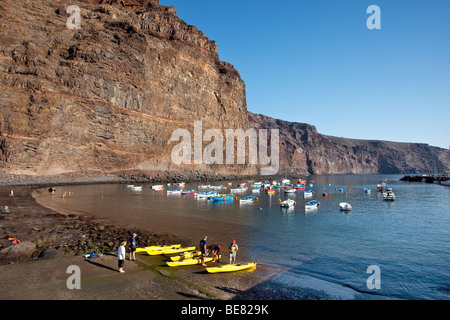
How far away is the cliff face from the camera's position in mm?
66562

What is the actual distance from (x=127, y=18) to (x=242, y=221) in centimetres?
10105

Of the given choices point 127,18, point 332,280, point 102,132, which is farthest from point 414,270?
point 127,18

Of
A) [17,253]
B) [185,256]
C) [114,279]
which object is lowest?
[185,256]

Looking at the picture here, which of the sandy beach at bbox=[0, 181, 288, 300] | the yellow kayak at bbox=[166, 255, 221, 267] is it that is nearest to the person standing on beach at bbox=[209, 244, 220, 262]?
the yellow kayak at bbox=[166, 255, 221, 267]

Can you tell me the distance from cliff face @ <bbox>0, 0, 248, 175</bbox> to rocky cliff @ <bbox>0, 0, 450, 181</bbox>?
0.81 feet

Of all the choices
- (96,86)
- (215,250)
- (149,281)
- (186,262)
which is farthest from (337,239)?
(96,86)

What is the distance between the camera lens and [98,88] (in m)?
80.6

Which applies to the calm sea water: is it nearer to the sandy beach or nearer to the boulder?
the sandy beach

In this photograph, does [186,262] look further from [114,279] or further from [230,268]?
[114,279]

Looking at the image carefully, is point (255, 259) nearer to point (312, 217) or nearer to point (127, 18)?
point (312, 217)

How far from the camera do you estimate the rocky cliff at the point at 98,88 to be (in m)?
66.6

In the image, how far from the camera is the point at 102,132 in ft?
261

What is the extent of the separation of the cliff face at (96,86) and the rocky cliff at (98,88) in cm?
Answer: 25

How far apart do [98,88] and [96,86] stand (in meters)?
0.77
